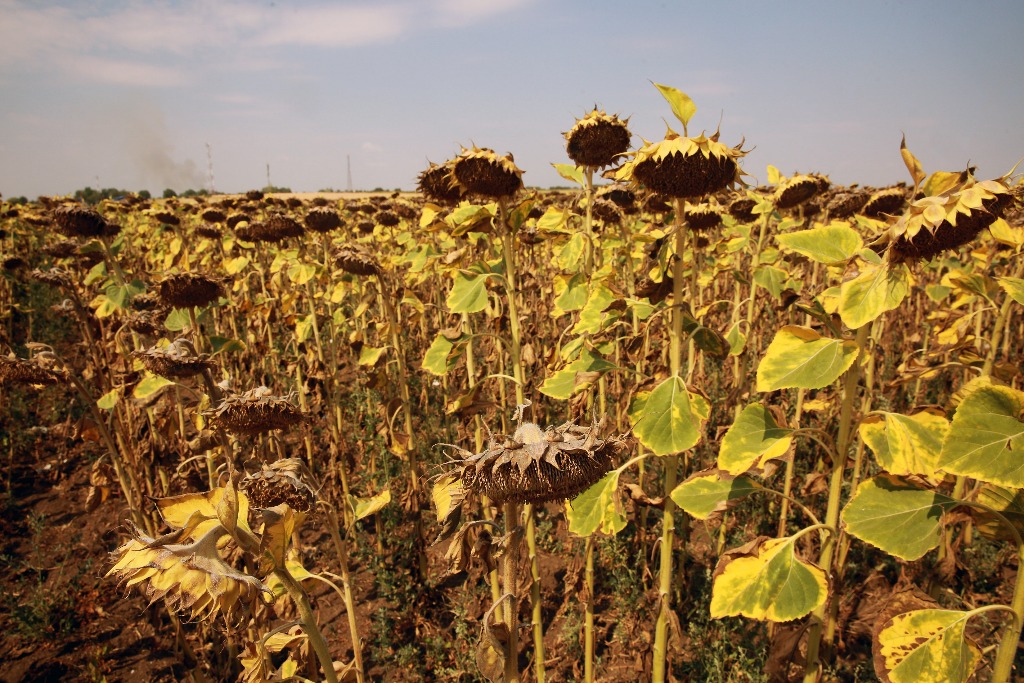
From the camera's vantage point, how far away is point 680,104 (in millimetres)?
1633

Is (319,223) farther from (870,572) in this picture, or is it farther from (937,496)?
(870,572)

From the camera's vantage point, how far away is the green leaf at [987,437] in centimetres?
111

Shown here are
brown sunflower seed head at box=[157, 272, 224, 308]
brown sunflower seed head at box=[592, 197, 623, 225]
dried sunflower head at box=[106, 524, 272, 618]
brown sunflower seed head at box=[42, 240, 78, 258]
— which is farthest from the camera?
brown sunflower seed head at box=[42, 240, 78, 258]

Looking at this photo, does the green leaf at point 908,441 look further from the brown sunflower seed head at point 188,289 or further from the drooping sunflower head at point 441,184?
the brown sunflower seed head at point 188,289

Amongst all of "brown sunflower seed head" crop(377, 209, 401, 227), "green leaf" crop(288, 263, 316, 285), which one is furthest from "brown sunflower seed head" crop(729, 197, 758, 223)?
"brown sunflower seed head" crop(377, 209, 401, 227)

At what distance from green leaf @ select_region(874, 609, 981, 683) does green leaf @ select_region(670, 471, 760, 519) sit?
0.48m

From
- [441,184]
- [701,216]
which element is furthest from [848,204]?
[441,184]

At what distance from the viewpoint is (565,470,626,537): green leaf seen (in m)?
1.75

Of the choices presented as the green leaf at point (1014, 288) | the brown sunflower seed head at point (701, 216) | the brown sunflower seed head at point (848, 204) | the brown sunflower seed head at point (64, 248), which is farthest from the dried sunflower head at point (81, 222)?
the brown sunflower seed head at point (848, 204)

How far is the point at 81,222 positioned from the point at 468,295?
11.6 feet

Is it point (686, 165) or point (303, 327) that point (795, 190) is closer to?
point (686, 165)

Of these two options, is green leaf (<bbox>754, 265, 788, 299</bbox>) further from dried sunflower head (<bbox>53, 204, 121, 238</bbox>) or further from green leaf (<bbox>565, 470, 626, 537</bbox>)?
dried sunflower head (<bbox>53, 204, 121, 238</bbox>)

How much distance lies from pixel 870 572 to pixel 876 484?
2.90 meters

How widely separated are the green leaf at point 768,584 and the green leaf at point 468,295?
1339mm
